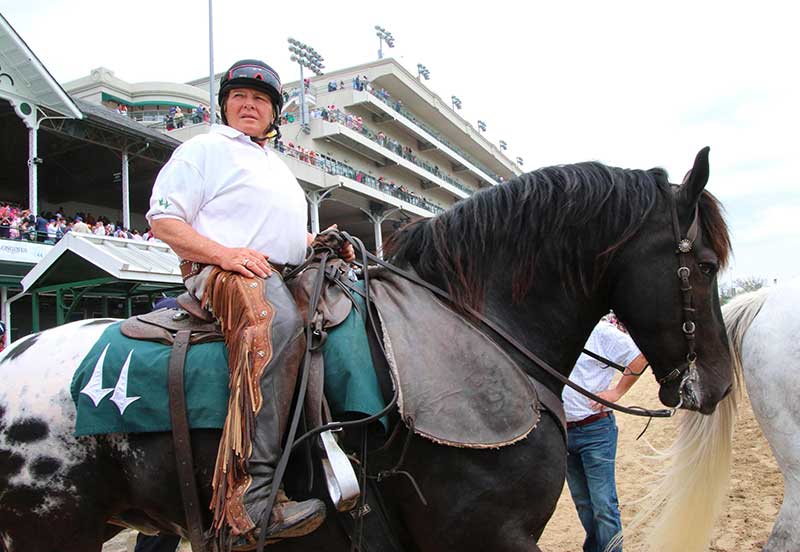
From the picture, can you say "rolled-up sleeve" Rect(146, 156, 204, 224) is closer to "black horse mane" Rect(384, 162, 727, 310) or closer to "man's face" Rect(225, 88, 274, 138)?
"man's face" Rect(225, 88, 274, 138)

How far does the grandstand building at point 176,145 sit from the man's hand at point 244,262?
0.86 metres

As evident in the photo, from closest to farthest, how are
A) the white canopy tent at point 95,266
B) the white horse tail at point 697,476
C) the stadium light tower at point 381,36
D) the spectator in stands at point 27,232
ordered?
the white horse tail at point 697,476, the white canopy tent at point 95,266, the spectator in stands at point 27,232, the stadium light tower at point 381,36

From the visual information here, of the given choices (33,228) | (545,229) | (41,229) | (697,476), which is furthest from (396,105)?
(545,229)

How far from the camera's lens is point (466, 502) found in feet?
6.33

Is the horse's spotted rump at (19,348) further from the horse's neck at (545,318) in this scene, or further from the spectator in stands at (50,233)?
the spectator in stands at (50,233)

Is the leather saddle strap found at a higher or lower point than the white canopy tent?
lower

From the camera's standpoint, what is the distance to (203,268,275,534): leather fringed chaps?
185 centimetres

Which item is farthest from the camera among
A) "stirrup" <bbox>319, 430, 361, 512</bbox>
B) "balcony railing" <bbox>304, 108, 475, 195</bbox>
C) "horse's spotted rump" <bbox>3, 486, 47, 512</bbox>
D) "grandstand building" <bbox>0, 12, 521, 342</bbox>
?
"balcony railing" <bbox>304, 108, 475, 195</bbox>

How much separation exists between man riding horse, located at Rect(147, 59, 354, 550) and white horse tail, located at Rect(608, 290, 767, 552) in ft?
8.52

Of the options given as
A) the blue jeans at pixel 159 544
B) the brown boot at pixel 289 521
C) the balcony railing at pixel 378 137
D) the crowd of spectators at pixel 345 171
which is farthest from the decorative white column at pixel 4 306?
the balcony railing at pixel 378 137

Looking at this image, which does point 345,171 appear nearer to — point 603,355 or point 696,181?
point 603,355

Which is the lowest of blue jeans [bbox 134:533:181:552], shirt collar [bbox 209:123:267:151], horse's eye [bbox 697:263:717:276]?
blue jeans [bbox 134:533:181:552]

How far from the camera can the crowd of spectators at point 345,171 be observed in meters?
32.3

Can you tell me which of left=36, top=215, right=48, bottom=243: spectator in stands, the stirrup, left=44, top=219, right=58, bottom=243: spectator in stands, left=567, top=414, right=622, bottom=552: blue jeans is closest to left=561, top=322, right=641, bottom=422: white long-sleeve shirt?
left=567, top=414, right=622, bottom=552: blue jeans
